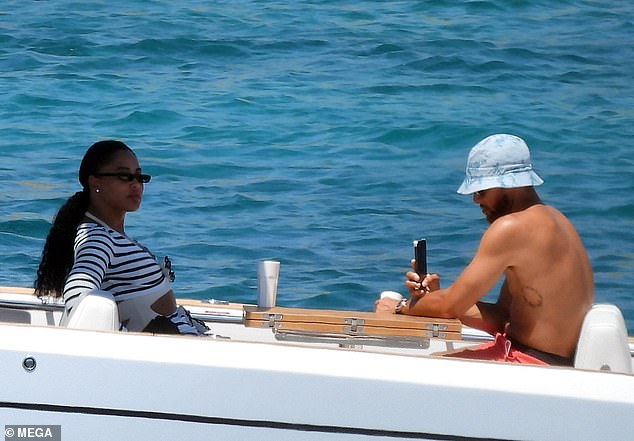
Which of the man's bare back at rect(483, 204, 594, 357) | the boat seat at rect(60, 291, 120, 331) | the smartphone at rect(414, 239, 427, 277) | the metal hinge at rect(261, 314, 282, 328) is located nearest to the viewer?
the boat seat at rect(60, 291, 120, 331)

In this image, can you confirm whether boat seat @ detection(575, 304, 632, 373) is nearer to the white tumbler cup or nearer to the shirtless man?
the shirtless man

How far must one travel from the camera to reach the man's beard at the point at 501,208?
10.6 feet

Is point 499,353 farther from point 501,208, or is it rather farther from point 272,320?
point 272,320

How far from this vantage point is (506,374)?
2.86 meters

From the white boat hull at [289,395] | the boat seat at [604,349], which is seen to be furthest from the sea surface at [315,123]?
the white boat hull at [289,395]

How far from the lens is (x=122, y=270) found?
3.42m

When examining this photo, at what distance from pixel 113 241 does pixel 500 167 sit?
3.54 feet

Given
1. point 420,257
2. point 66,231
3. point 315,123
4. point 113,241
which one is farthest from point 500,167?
point 315,123

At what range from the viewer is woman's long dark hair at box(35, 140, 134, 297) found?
3434 millimetres

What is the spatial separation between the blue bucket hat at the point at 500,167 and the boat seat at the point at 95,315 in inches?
37.3

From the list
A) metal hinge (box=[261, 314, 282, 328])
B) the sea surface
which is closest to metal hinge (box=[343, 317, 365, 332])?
metal hinge (box=[261, 314, 282, 328])

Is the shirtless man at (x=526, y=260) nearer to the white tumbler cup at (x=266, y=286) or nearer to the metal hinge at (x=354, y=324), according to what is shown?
the metal hinge at (x=354, y=324)

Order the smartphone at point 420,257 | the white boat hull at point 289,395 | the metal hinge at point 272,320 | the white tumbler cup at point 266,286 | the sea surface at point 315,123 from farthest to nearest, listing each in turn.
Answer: the sea surface at point 315,123 < the white tumbler cup at point 266,286 < the smartphone at point 420,257 < the metal hinge at point 272,320 < the white boat hull at point 289,395

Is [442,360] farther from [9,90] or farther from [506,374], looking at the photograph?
[9,90]
